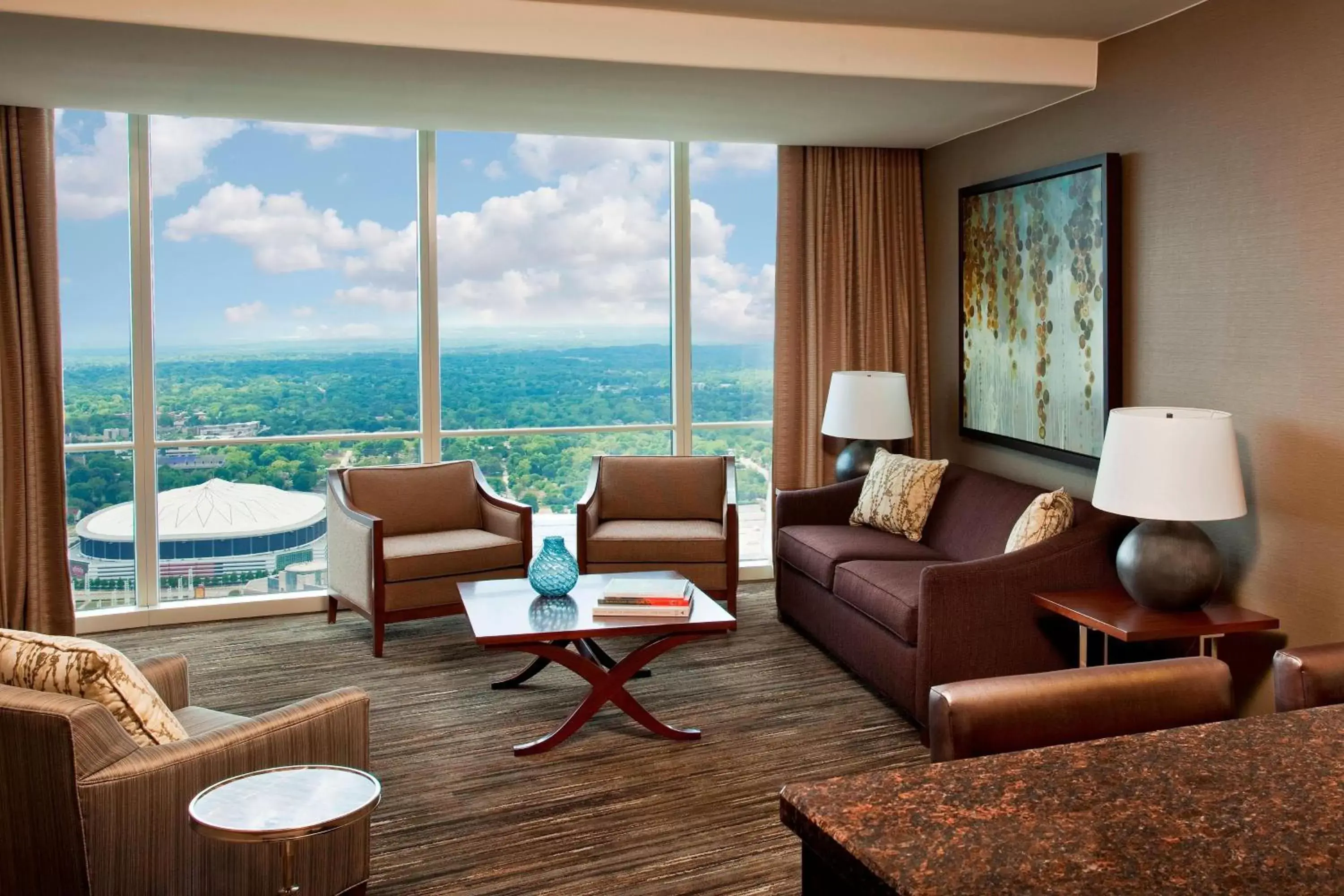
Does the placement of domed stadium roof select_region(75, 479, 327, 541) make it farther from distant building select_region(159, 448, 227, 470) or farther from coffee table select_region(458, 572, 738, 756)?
coffee table select_region(458, 572, 738, 756)

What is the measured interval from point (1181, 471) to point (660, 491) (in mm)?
2944

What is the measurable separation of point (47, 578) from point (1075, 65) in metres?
5.12

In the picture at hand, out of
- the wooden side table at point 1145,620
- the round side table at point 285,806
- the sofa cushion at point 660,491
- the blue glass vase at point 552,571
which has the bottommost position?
the round side table at point 285,806

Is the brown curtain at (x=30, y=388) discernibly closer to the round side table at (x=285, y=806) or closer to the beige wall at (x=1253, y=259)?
the round side table at (x=285, y=806)

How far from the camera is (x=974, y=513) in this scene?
5.05 m

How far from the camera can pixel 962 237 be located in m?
5.86

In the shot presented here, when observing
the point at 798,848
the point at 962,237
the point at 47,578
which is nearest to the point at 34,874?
the point at 798,848

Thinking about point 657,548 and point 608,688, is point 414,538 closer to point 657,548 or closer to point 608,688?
point 657,548

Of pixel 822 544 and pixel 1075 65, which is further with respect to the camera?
pixel 822 544

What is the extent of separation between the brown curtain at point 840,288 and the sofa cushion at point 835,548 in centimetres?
89

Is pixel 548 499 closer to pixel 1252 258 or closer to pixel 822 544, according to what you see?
pixel 822 544

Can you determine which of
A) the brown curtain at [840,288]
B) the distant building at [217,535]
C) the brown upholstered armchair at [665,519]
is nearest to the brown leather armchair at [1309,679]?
the brown upholstered armchair at [665,519]

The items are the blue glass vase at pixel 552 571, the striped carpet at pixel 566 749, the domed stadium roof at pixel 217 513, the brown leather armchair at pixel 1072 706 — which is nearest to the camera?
the brown leather armchair at pixel 1072 706

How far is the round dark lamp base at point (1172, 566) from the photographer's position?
3.63 metres
